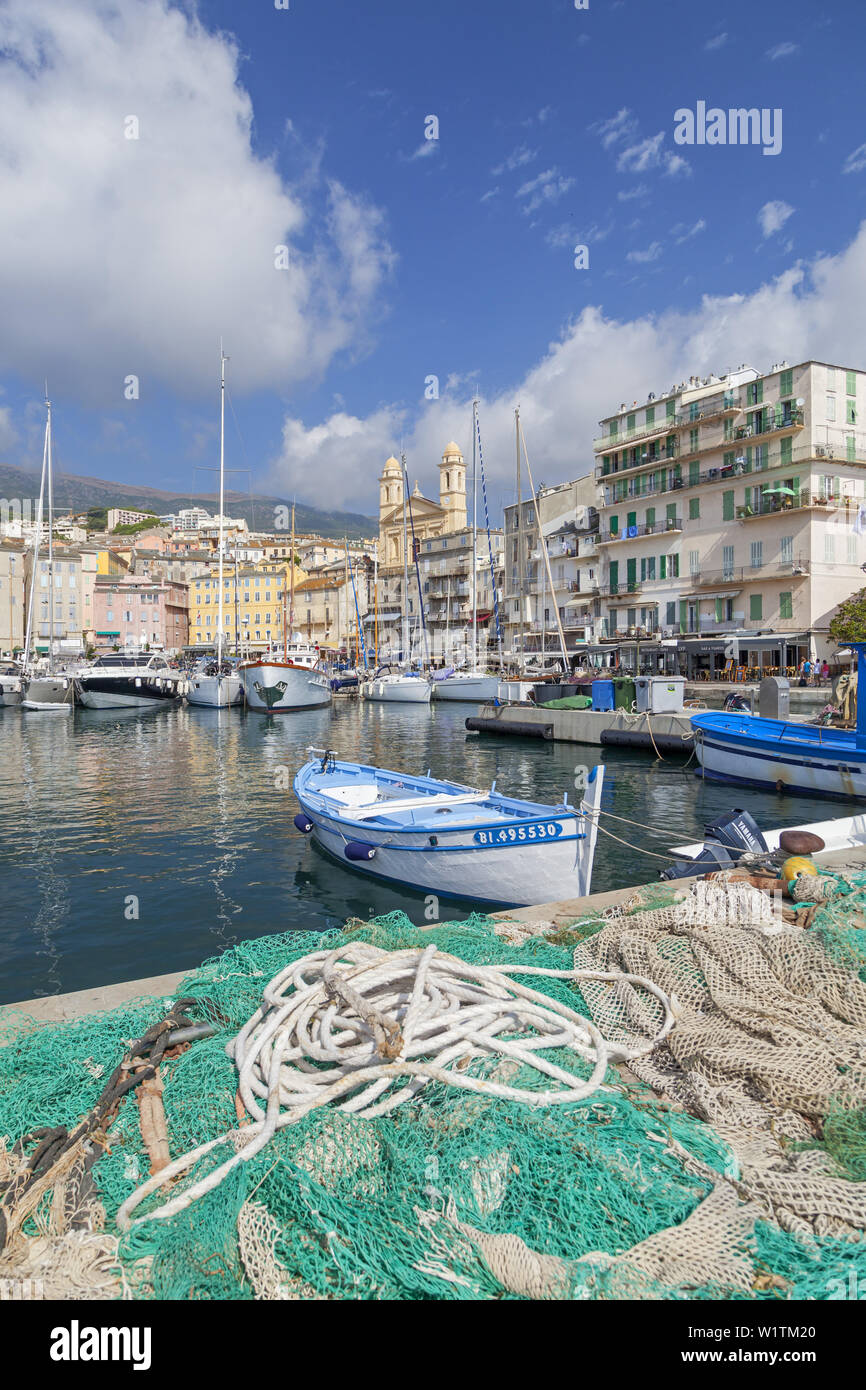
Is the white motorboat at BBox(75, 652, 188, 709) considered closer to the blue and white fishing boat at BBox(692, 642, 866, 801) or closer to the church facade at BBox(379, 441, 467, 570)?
the blue and white fishing boat at BBox(692, 642, 866, 801)

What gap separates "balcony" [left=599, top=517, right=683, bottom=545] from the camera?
53.1 m

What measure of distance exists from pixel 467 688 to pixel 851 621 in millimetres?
22640

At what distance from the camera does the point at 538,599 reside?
6962 centimetres

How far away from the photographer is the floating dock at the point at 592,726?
2656 cm

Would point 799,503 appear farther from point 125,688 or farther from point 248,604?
point 248,604

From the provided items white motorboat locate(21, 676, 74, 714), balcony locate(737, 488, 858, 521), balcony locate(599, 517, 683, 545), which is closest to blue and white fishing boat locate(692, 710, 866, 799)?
balcony locate(737, 488, 858, 521)

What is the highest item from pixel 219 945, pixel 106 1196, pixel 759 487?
pixel 759 487

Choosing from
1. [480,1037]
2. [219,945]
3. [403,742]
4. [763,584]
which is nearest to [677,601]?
[763,584]

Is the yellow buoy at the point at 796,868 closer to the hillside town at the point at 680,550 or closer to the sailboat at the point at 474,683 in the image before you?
the hillside town at the point at 680,550

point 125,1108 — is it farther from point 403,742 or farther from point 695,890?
point 403,742

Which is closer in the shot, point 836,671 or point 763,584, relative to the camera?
point 836,671

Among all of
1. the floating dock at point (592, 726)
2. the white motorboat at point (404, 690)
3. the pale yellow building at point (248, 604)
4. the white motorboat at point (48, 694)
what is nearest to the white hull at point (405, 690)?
the white motorboat at point (404, 690)

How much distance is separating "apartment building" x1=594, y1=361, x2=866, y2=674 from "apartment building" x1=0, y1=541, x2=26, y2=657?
225 feet

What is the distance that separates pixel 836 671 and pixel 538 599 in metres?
30.8
